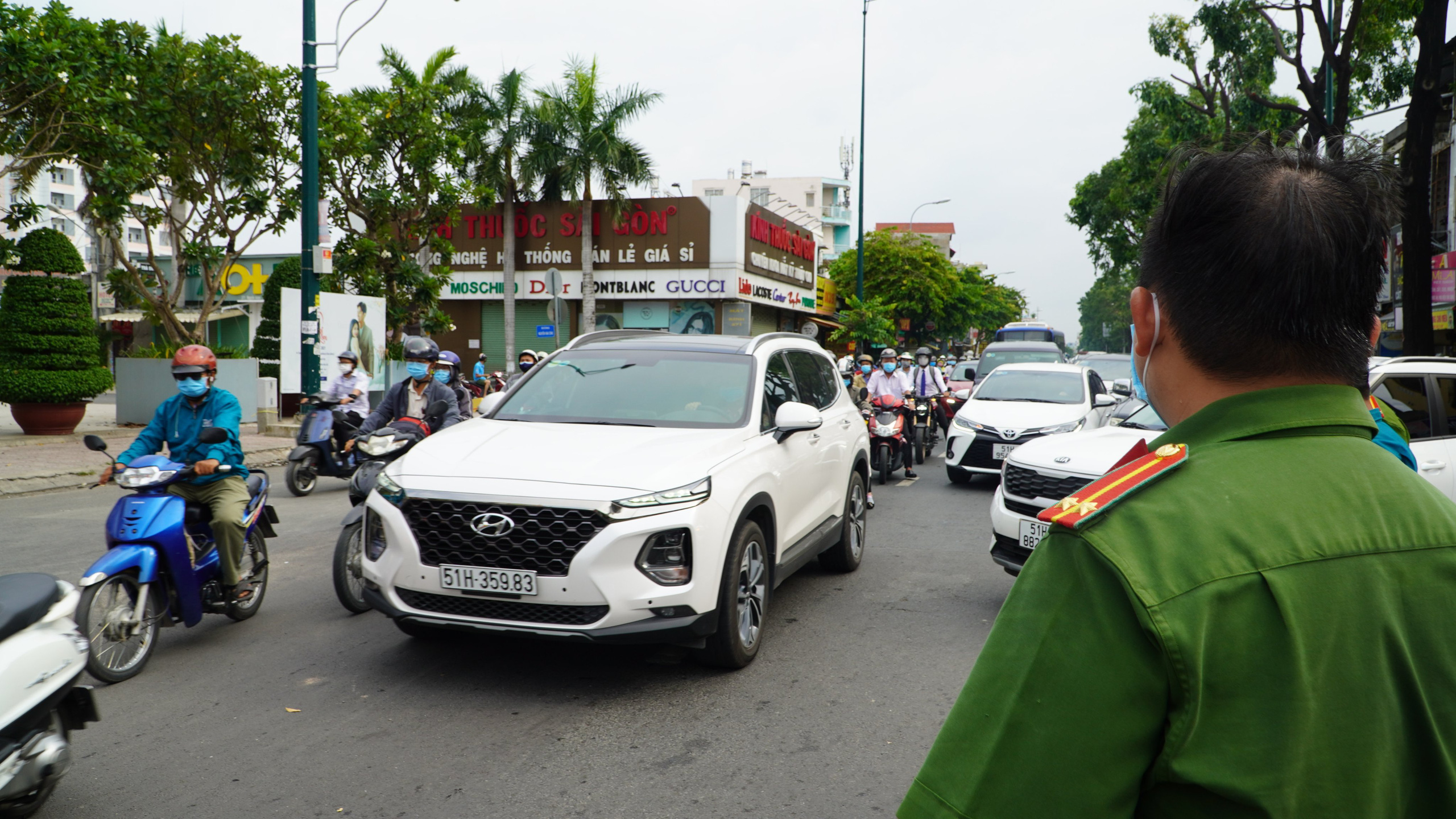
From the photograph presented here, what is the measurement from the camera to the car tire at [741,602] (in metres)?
4.82

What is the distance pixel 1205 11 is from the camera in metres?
17.7

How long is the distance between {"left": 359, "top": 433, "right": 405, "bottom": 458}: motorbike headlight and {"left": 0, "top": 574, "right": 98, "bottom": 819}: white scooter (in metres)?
3.09

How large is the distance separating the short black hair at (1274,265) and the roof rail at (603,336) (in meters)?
5.51

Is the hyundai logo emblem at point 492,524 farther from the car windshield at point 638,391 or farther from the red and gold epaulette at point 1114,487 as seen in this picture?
the red and gold epaulette at point 1114,487

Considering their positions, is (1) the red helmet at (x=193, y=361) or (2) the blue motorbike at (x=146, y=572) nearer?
(2) the blue motorbike at (x=146, y=572)

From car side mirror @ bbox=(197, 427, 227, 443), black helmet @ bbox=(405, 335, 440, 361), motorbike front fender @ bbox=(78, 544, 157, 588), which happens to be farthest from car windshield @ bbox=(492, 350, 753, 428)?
black helmet @ bbox=(405, 335, 440, 361)

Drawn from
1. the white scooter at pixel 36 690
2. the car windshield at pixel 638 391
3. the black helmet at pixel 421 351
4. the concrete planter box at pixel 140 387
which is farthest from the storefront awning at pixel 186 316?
the white scooter at pixel 36 690

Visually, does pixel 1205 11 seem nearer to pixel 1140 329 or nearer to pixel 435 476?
pixel 435 476

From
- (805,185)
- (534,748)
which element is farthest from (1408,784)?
(805,185)

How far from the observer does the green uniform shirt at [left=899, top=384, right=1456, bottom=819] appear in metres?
Answer: 0.95

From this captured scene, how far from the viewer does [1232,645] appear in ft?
3.11

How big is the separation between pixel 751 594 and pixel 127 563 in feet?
9.84

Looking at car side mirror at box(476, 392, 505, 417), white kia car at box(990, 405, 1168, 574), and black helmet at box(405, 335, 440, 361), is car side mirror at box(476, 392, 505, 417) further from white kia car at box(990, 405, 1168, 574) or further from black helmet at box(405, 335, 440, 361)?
white kia car at box(990, 405, 1168, 574)

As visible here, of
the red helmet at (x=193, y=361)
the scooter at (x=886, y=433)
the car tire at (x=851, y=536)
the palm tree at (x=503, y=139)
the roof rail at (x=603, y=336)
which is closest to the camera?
the red helmet at (x=193, y=361)
